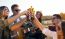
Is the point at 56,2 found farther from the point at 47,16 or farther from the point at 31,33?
the point at 31,33

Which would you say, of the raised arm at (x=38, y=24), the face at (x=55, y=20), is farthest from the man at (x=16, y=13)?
the face at (x=55, y=20)

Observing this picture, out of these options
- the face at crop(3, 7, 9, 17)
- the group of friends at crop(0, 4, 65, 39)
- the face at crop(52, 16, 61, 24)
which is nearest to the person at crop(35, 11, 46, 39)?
the group of friends at crop(0, 4, 65, 39)

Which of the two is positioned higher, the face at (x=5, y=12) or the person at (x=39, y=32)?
the face at (x=5, y=12)

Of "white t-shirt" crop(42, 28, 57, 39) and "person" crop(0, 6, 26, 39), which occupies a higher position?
"person" crop(0, 6, 26, 39)

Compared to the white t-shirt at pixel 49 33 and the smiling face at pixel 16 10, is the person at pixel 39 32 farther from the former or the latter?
the smiling face at pixel 16 10

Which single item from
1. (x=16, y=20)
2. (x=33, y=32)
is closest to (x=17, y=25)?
(x=16, y=20)

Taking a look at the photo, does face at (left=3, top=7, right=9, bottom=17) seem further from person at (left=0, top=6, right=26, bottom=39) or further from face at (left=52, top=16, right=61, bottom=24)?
face at (left=52, top=16, right=61, bottom=24)

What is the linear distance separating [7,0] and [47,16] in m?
0.43

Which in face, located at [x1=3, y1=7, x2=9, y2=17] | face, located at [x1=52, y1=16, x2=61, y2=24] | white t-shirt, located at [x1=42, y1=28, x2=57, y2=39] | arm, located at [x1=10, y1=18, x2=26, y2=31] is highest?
face, located at [x1=3, y1=7, x2=9, y2=17]

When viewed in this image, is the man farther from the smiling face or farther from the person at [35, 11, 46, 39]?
the person at [35, 11, 46, 39]

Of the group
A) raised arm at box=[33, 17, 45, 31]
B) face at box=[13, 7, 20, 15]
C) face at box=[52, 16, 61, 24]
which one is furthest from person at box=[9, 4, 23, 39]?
face at box=[52, 16, 61, 24]

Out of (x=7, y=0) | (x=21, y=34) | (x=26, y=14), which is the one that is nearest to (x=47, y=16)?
(x=26, y=14)

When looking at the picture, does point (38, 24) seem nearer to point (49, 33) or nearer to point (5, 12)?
point (49, 33)

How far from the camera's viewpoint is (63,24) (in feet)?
4.96
